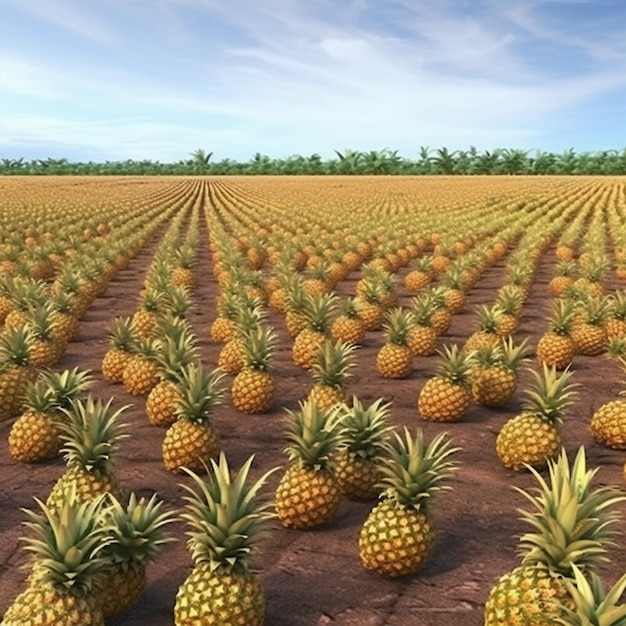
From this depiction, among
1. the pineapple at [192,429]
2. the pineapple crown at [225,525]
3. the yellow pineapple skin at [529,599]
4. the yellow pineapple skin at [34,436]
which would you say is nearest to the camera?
the yellow pineapple skin at [529,599]

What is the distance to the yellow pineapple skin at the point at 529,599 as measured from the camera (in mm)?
4430

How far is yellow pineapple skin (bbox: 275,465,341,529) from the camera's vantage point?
6328 millimetres

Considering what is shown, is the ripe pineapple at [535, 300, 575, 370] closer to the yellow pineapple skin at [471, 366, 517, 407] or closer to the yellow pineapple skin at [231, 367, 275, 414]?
the yellow pineapple skin at [471, 366, 517, 407]

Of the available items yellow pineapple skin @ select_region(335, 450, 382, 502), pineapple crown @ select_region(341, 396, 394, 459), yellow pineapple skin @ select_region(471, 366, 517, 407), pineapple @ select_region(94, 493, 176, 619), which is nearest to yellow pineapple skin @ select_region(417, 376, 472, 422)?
yellow pineapple skin @ select_region(471, 366, 517, 407)

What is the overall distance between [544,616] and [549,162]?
11908cm

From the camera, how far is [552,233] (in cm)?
2955

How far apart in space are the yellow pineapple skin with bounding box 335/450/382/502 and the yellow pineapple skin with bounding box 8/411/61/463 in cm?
345

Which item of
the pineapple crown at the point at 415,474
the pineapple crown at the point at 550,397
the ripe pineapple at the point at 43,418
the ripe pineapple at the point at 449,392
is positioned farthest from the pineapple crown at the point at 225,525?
the ripe pineapple at the point at 449,392

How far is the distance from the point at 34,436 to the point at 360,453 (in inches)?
155

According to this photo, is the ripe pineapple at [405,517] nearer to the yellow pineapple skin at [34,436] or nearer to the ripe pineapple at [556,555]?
the ripe pineapple at [556,555]

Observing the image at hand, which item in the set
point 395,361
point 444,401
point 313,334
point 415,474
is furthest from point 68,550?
point 313,334

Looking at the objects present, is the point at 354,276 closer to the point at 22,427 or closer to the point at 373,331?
A: the point at 373,331

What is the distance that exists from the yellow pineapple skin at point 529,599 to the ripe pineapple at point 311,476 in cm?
196

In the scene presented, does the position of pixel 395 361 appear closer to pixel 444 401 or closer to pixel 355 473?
pixel 444 401
